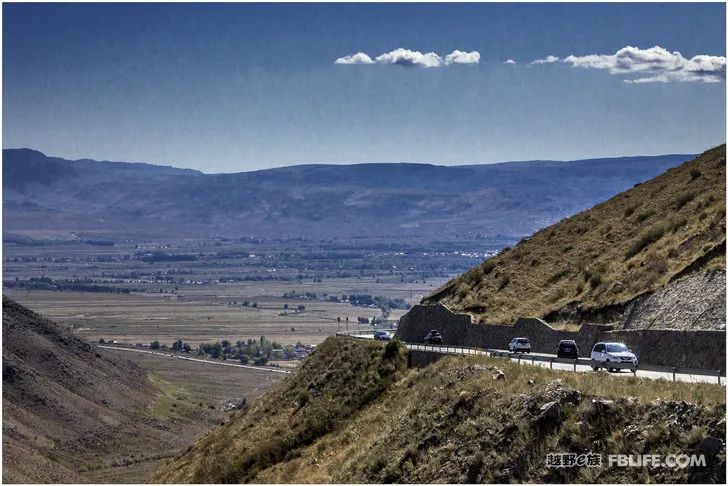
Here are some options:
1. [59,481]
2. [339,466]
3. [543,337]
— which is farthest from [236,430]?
[59,481]

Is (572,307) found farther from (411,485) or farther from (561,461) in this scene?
(561,461)

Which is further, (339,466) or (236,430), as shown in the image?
(236,430)

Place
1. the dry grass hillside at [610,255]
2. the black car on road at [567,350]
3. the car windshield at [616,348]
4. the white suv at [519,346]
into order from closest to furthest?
the car windshield at [616,348]
the black car on road at [567,350]
the white suv at [519,346]
the dry grass hillside at [610,255]

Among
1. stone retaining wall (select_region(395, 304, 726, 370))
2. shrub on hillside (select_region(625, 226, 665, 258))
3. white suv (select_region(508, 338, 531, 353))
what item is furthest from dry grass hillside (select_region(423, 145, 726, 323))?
white suv (select_region(508, 338, 531, 353))

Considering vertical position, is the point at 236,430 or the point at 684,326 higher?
the point at 684,326

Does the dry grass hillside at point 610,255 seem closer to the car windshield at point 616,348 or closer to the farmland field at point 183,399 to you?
the car windshield at point 616,348

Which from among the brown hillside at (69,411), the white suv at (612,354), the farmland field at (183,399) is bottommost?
the farmland field at (183,399)

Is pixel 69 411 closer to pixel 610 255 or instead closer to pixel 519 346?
pixel 610 255

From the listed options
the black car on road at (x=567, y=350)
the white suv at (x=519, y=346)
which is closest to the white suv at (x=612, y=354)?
the black car on road at (x=567, y=350)
